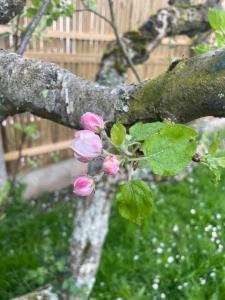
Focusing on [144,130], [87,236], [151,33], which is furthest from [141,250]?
[144,130]

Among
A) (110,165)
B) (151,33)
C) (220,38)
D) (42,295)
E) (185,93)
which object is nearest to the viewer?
(110,165)

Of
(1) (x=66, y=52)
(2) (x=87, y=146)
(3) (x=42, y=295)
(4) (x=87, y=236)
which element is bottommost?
(3) (x=42, y=295)

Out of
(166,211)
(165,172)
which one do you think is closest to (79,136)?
(165,172)

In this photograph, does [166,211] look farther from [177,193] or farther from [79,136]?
[79,136]

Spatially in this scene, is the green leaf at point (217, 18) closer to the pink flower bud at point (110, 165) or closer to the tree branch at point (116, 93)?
the tree branch at point (116, 93)

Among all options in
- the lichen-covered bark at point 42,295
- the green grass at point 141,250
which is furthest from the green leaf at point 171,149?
the lichen-covered bark at point 42,295

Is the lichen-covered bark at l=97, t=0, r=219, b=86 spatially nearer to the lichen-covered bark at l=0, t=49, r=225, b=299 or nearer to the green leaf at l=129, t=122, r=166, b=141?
the lichen-covered bark at l=0, t=49, r=225, b=299

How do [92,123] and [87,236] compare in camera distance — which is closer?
[92,123]

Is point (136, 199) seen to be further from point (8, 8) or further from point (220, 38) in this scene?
point (8, 8)
